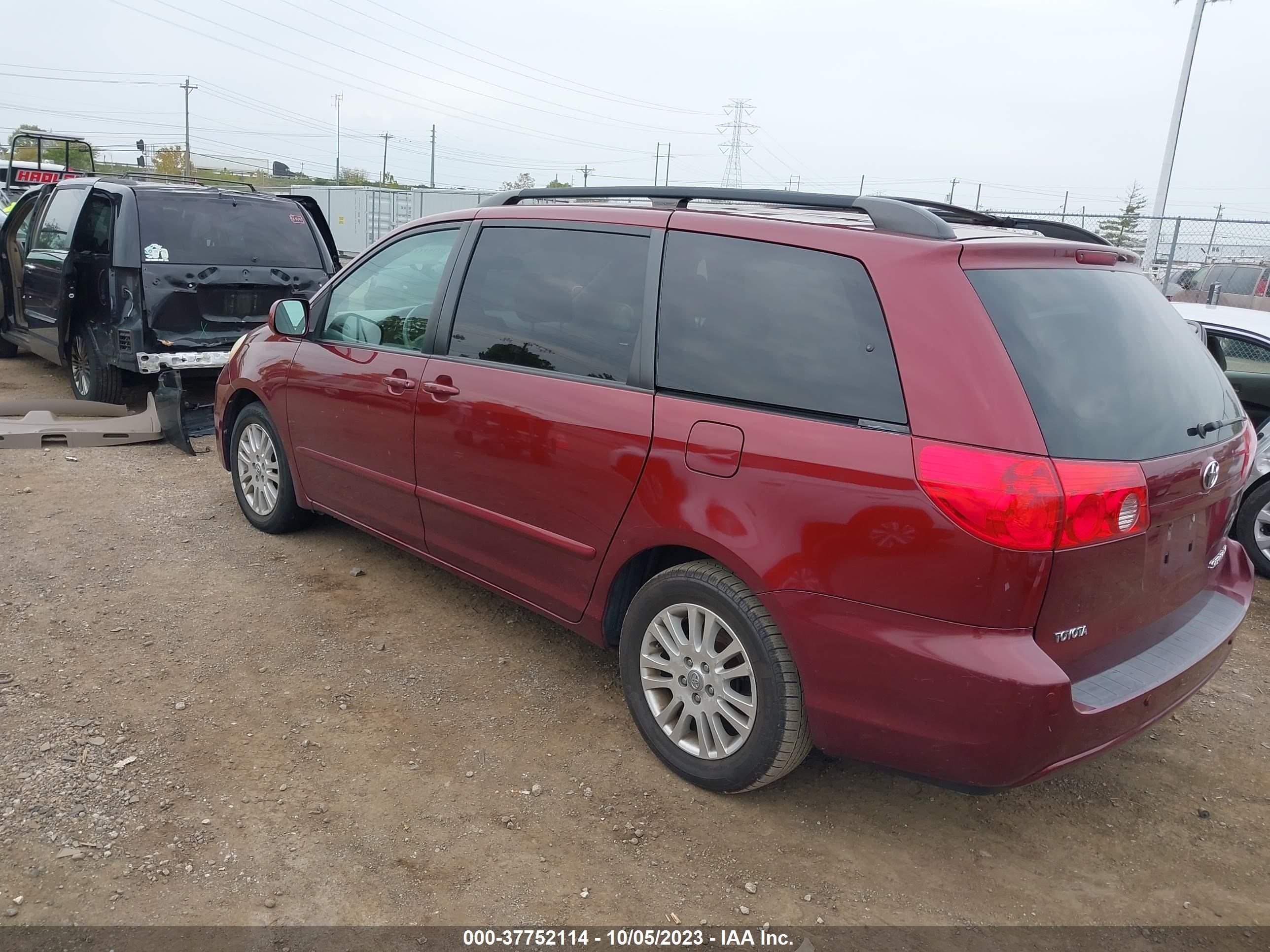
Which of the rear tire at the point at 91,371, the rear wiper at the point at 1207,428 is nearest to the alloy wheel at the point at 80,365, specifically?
the rear tire at the point at 91,371

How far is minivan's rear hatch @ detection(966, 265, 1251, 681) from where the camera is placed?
231 centimetres

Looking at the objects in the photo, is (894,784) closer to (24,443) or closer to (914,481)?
(914,481)

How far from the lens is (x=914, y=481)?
231 cm

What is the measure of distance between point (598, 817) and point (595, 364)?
4.87ft

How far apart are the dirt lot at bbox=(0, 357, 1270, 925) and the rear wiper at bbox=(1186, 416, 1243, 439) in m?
1.27

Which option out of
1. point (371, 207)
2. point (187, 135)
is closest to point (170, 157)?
point (187, 135)

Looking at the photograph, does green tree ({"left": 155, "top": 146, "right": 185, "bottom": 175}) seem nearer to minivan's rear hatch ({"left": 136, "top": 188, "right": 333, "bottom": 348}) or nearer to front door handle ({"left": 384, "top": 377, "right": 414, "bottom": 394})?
minivan's rear hatch ({"left": 136, "top": 188, "right": 333, "bottom": 348})

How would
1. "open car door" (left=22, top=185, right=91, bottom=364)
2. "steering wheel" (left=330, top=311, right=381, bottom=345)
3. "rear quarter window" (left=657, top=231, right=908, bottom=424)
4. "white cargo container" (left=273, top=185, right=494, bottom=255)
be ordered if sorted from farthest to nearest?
"white cargo container" (left=273, top=185, right=494, bottom=255), "open car door" (left=22, top=185, right=91, bottom=364), "steering wheel" (left=330, top=311, right=381, bottom=345), "rear quarter window" (left=657, top=231, right=908, bottom=424)

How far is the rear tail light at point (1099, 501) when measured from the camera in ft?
7.32

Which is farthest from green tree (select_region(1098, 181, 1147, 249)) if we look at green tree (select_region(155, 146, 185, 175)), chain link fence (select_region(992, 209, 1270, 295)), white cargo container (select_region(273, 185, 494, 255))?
green tree (select_region(155, 146, 185, 175))

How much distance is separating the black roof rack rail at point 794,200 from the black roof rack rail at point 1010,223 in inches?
14.3

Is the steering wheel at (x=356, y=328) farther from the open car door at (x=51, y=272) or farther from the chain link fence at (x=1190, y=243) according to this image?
the chain link fence at (x=1190, y=243)

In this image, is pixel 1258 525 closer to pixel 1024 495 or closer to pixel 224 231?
pixel 1024 495

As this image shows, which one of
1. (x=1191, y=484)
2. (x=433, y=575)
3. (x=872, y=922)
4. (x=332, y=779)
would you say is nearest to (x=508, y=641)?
(x=433, y=575)
